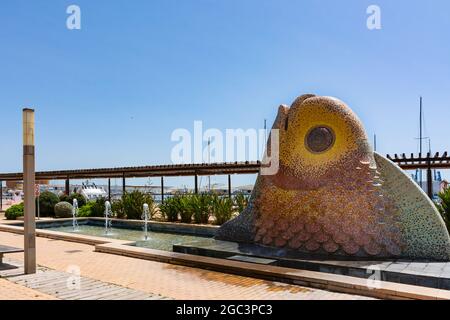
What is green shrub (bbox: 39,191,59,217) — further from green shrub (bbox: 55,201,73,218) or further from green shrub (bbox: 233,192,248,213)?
green shrub (bbox: 233,192,248,213)

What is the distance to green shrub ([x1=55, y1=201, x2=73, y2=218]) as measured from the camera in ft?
63.3

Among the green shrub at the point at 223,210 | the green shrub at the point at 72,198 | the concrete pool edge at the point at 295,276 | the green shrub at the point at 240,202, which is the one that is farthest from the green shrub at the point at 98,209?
the concrete pool edge at the point at 295,276

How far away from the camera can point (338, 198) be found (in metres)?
7.57

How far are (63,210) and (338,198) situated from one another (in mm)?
15154

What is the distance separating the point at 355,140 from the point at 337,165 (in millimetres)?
562

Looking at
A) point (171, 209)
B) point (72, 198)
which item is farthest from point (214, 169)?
point (72, 198)

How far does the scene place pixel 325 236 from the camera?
7539 mm

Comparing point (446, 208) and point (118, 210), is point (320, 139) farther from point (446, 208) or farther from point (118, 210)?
point (118, 210)

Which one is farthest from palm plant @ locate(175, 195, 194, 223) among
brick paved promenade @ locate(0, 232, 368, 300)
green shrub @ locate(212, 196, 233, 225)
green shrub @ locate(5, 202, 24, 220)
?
green shrub @ locate(5, 202, 24, 220)

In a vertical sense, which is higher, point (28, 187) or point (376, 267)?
point (28, 187)

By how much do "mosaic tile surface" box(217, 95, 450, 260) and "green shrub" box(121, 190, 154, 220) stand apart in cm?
960
